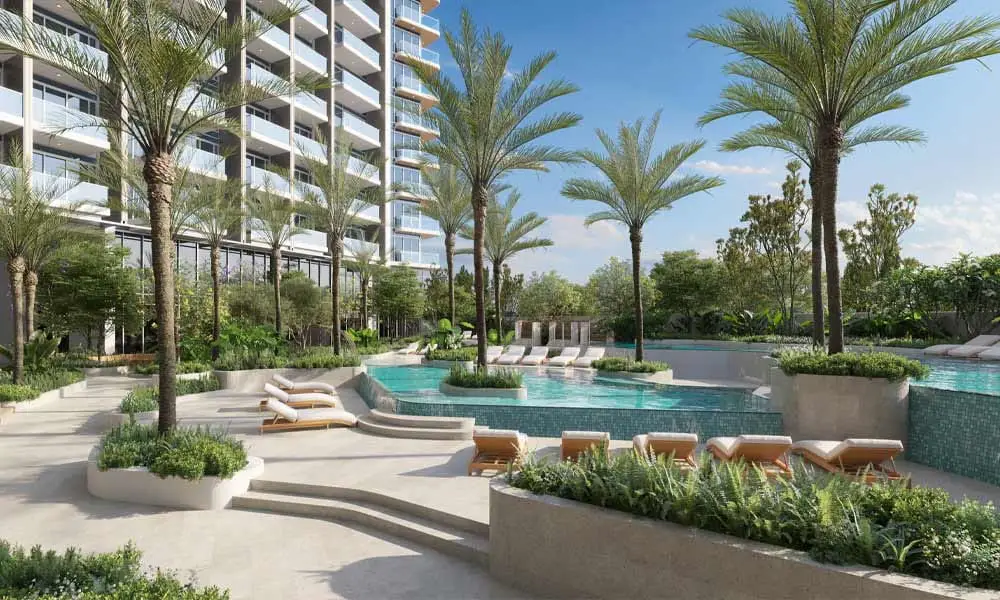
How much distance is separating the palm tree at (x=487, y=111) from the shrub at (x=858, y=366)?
7969 mm

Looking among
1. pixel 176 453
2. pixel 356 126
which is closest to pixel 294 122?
pixel 356 126

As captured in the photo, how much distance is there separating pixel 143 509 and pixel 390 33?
4419 cm

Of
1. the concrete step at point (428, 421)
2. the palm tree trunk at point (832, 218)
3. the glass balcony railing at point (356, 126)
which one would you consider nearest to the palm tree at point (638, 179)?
the palm tree trunk at point (832, 218)

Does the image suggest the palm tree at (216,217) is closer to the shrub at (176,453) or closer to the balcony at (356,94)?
the shrub at (176,453)

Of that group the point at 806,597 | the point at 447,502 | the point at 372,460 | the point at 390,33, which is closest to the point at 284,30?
the point at 390,33

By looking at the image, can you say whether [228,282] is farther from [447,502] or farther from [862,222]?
[862,222]

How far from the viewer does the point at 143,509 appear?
7.54 metres

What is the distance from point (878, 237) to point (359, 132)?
35188 mm

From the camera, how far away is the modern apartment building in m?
23.0

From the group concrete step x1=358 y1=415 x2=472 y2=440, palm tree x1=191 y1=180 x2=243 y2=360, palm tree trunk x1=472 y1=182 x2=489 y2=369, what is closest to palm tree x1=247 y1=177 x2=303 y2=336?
palm tree x1=191 y1=180 x2=243 y2=360

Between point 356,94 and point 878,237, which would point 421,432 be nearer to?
point 356,94

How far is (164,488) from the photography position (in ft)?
25.2

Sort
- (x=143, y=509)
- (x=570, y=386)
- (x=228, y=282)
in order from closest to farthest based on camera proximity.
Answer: (x=143, y=509) < (x=570, y=386) < (x=228, y=282)

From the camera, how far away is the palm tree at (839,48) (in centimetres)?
995
